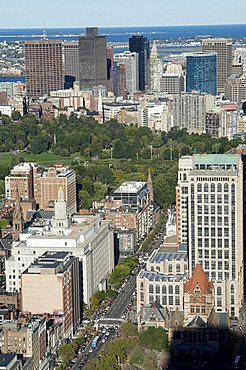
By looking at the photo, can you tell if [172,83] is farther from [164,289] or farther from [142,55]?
[164,289]

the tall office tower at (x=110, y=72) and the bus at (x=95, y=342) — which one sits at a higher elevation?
the tall office tower at (x=110, y=72)

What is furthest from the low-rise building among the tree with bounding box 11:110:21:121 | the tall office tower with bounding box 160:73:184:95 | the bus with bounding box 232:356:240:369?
the tall office tower with bounding box 160:73:184:95

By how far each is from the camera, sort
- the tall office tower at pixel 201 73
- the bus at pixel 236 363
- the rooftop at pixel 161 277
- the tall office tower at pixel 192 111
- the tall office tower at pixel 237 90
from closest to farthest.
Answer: the bus at pixel 236 363, the rooftop at pixel 161 277, the tall office tower at pixel 192 111, the tall office tower at pixel 237 90, the tall office tower at pixel 201 73

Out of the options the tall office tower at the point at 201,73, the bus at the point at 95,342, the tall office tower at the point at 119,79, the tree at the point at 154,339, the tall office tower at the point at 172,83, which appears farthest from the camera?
the tall office tower at the point at 119,79

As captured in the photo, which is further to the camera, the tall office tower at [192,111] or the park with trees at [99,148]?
the tall office tower at [192,111]

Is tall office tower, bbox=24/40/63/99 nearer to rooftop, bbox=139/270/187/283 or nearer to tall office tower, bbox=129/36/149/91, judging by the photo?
tall office tower, bbox=129/36/149/91

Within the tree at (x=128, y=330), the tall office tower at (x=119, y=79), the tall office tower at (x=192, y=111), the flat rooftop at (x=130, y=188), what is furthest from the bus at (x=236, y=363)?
the tall office tower at (x=119, y=79)

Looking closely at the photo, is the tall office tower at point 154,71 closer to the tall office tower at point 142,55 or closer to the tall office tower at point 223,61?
the tall office tower at point 142,55

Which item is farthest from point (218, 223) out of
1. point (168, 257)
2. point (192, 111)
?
point (192, 111)

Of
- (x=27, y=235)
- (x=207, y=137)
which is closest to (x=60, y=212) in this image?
(x=27, y=235)
